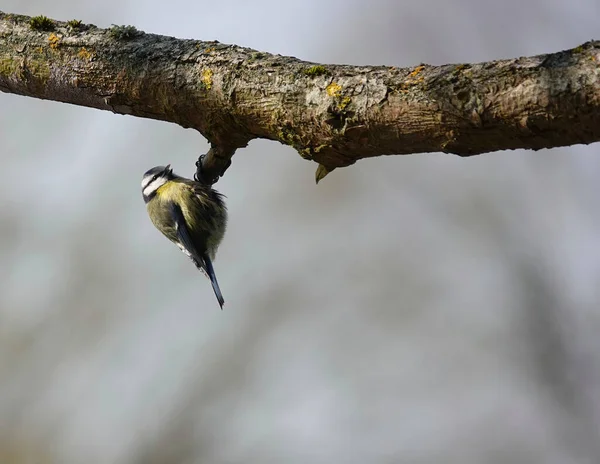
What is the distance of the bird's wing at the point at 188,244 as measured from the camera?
1849mm

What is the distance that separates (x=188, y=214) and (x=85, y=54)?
71 centimetres

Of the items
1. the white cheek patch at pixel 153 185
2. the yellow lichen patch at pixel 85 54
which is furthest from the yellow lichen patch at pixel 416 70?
the white cheek patch at pixel 153 185

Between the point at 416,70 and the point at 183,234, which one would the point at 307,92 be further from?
the point at 183,234

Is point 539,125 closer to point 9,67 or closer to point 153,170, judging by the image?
point 9,67

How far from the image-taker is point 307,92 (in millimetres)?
1012

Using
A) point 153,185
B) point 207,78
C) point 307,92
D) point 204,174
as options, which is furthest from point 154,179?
point 307,92

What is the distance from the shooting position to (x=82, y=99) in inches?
51.3

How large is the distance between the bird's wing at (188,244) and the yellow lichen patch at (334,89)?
36.6 inches

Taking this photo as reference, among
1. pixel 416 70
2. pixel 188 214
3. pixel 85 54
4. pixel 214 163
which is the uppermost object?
pixel 188 214

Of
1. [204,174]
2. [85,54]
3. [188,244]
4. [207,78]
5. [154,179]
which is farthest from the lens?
[154,179]

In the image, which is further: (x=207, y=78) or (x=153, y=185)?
(x=153, y=185)

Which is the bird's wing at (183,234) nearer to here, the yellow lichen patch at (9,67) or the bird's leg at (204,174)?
the bird's leg at (204,174)

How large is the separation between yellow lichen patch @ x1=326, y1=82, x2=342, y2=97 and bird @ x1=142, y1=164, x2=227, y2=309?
3.02 feet

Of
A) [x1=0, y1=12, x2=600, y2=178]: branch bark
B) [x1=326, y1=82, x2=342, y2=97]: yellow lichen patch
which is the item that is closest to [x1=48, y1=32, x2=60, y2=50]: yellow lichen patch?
[x1=0, y1=12, x2=600, y2=178]: branch bark
